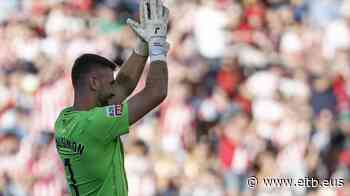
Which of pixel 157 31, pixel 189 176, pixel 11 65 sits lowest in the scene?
pixel 189 176

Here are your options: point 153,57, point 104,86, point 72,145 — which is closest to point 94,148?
point 72,145

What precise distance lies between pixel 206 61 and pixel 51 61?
2.16 m

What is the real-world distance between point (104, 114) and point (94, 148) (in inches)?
9.1

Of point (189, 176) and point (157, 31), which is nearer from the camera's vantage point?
point (157, 31)

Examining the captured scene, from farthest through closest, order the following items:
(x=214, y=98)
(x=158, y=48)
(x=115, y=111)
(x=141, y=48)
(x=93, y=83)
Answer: (x=214, y=98) → (x=141, y=48) → (x=93, y=83) → (x=158, y=48) → (x=115, y=111)

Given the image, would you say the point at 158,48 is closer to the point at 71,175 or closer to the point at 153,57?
the point at 153,57

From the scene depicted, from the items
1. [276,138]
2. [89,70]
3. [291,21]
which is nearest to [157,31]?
[89,70]

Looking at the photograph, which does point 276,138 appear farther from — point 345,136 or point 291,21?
point 291,21

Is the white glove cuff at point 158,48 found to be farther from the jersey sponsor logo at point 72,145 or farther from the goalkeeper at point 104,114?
the jersey sponsor logo at point 72,145

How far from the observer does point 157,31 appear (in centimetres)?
532

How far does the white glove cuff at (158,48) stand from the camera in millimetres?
5254

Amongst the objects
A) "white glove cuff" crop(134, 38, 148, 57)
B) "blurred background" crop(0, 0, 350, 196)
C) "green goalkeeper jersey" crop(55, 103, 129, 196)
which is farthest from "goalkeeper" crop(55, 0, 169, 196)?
"blurred background" crop(0, 0, 350, 196)

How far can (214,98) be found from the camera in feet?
39.0

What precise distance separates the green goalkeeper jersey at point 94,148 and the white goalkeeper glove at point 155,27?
0.35m
